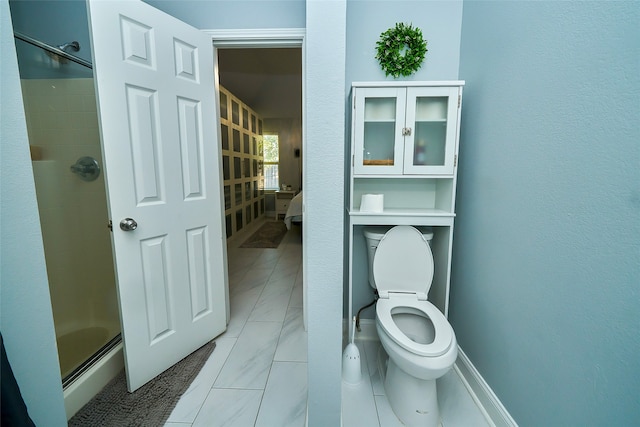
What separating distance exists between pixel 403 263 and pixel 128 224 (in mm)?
1529

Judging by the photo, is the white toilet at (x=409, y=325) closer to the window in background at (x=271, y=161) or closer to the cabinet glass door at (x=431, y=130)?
the cabinet glass door at (x=431, y=130)

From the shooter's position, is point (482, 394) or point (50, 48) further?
point (50, 48)

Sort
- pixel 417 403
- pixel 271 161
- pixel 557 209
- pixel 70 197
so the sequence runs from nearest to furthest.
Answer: pixel 557 209
pixel 417 403
pixel 70 197
pixel 271 161

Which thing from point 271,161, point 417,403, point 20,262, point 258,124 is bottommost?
point 417,403

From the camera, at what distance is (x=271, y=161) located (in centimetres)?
644

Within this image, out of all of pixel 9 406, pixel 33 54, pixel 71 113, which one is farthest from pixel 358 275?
pixel 33 54

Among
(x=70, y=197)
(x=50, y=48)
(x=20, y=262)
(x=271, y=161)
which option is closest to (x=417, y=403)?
(x=20, y=262)

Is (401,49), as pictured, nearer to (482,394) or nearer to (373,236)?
(373,236)

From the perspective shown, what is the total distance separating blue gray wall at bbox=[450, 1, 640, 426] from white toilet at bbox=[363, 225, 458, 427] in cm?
27

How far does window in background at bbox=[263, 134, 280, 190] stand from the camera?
20.8 feet

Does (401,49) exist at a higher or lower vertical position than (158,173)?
higher

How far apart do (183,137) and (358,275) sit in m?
1.45

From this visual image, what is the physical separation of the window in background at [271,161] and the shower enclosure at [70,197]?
4.84m

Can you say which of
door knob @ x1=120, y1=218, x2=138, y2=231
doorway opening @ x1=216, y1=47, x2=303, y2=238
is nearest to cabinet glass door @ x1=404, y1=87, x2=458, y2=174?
door knob @ x1=120, y1=218, x2=138, y2=231
